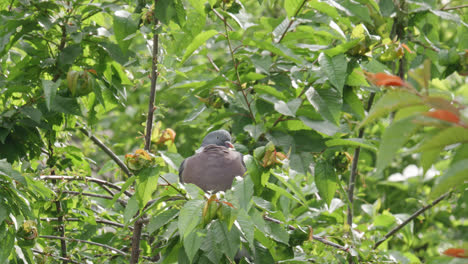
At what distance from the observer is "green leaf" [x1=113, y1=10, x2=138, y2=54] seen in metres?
2.57

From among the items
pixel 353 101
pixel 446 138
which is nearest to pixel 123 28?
pixel 353 101

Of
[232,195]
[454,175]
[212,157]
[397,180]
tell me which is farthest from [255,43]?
[397,180]

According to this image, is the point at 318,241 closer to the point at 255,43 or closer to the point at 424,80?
the point at 255,43

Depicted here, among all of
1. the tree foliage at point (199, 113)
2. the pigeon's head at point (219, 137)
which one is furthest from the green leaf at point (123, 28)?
the pigeon's head at point (219, 137)

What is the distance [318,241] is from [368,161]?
192 centimetres

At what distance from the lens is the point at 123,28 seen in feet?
8.44

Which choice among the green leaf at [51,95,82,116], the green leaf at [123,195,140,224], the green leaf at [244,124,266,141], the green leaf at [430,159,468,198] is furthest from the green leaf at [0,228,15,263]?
the green leaf at [430,159,468,198]

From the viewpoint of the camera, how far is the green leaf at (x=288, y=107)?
2.29 metres

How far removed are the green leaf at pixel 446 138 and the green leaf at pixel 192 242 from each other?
105 cm

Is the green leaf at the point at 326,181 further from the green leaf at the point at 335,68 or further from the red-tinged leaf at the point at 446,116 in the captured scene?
the red-tinged leaf at the point at 446,116

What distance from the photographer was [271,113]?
2.74 meters

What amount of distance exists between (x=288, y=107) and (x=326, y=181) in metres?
0.41

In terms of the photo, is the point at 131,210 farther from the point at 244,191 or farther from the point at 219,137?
the point at 219,137

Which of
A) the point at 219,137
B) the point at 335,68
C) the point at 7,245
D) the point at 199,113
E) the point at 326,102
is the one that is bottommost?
the point at 219,137
